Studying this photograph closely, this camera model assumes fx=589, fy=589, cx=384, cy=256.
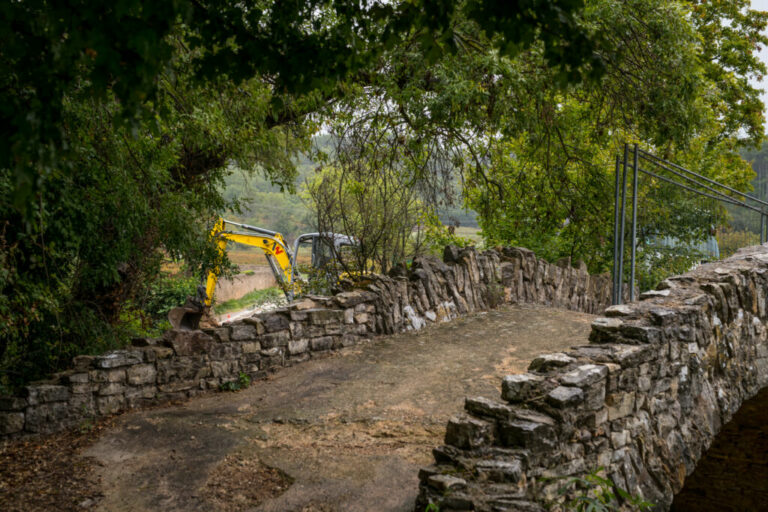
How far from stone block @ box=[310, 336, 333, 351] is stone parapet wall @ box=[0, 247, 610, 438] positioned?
0.5 inches

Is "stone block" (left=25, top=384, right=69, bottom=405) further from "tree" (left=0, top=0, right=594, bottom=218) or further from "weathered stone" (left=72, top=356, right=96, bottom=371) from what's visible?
"tree" (left=0, top=0, right=594, bottom=218)

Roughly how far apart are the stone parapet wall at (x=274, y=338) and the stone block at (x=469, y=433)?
323 centimetres

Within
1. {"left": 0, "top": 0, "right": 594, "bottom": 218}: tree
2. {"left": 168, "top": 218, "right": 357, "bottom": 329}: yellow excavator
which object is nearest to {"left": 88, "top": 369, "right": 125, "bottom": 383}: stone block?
{"left": 0, "top": 0, "right": 594, "bottom": 218}: tree

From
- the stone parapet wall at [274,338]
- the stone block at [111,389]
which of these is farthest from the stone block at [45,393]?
the stone block at [111,389]

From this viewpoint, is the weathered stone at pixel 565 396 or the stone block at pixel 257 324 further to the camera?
the stone block at pixel 257 324

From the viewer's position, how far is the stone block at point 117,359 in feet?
17.3

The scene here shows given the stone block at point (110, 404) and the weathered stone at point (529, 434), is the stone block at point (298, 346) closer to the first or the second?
the stone block at point (110, 404)

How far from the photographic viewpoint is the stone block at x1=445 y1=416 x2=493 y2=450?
11.7ft

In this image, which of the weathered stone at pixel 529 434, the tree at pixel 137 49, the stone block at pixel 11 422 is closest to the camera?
the tree at pixel 137 49

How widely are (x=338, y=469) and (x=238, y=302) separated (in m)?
21.7

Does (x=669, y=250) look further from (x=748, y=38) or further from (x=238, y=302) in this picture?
(x=238, y=302)

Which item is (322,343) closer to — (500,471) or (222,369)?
(222,369)

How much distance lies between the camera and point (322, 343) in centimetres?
706

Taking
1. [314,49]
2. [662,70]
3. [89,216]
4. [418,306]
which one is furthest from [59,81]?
[662,70]
